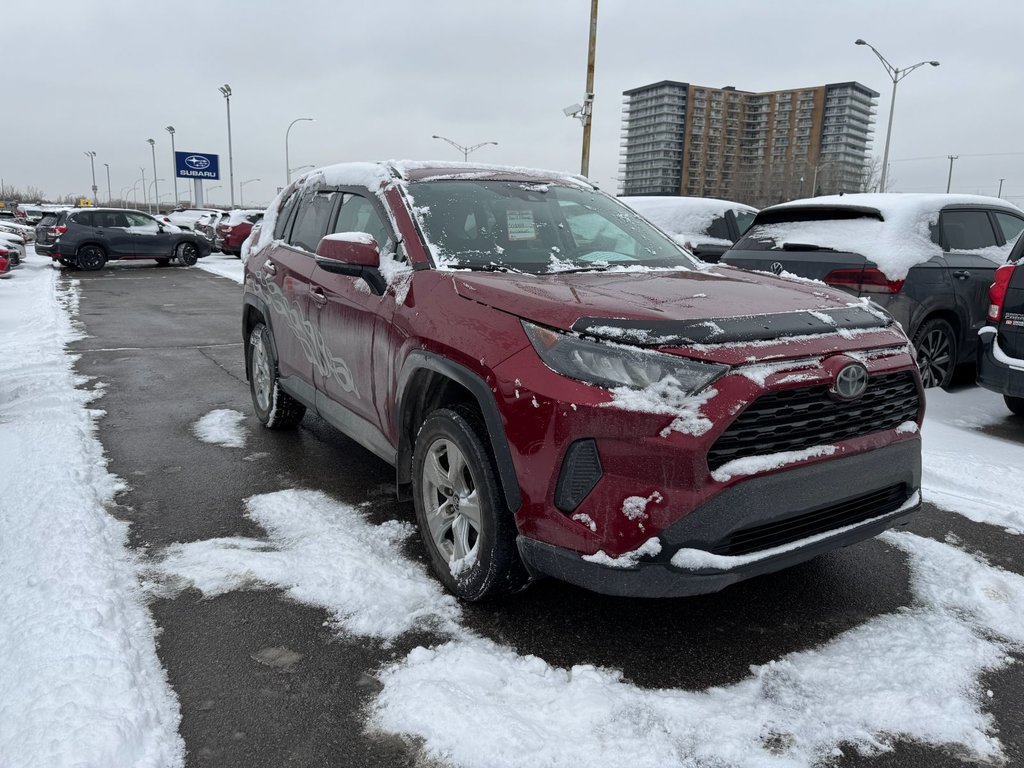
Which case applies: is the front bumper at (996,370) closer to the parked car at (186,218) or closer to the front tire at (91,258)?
the front tire at (91,258)

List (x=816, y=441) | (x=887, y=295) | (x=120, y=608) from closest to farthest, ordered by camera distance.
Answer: (x=816, y=441) → (x=120, y=608) → (x=887, y=295)

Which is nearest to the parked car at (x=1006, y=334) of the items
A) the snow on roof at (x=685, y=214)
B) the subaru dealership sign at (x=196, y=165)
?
the snow on roof at (x=685, y=214)

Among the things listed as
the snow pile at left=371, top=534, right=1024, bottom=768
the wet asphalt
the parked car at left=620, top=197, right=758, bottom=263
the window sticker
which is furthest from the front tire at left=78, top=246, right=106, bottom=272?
the snow pile at left=371, top=534, right=1024, bottom=768

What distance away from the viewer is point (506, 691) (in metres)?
2.47

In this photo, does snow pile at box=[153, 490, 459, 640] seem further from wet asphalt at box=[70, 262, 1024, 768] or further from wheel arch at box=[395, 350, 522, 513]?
wheel arch at box=[395, 350, 522, 513]

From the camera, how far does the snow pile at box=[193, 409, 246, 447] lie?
531cm

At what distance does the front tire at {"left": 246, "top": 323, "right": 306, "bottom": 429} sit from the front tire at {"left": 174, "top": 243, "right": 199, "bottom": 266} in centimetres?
1834

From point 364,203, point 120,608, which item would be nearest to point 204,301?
point 364,203

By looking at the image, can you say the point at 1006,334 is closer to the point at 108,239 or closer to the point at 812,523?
the point at 812,523

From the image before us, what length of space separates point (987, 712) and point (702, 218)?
29.7 feet

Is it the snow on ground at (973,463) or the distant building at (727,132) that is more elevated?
the distant building at (727,132)

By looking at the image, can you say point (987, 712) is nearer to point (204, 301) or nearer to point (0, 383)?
point (0, 383)

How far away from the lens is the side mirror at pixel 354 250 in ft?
11.2

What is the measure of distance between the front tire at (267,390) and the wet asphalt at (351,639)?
287mm
